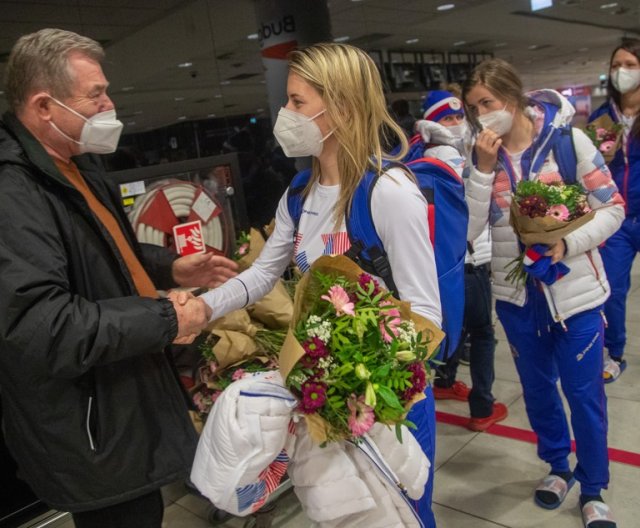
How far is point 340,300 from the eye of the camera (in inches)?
54.3

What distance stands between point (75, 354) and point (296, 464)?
0.62 metres

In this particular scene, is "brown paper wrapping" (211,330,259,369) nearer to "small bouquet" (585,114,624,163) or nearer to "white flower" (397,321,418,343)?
"white flower" (397,321,418,343)

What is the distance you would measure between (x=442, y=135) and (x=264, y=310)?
4.42ft

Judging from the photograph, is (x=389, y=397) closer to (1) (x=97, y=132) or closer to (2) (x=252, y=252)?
(1) (x=97, y=132)

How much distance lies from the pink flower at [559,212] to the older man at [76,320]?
4.24 feet

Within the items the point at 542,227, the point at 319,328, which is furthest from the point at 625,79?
the point at 319,328

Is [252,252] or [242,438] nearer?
[242,438]

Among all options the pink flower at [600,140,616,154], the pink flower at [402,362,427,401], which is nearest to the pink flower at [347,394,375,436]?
the pink flower at [402,362,427,401]

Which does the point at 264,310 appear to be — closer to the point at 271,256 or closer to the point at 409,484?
the point at 271,256

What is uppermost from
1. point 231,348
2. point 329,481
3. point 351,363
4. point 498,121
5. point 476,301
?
point 498,121

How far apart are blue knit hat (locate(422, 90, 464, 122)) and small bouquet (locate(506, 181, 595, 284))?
1.31 meters

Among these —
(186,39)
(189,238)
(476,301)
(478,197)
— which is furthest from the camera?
(186,39)

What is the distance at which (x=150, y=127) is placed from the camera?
13.3 feet

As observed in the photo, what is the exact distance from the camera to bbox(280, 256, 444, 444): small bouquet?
51.8 inches
